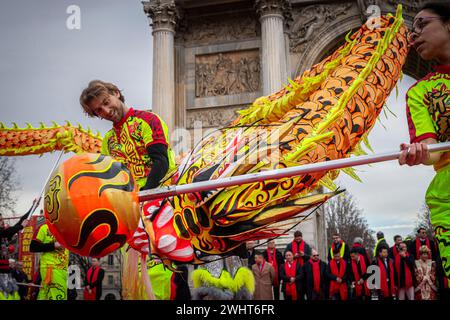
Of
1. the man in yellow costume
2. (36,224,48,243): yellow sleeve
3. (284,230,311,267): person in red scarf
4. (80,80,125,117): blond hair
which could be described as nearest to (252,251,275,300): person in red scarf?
(284,230,311,267): person in red scarf

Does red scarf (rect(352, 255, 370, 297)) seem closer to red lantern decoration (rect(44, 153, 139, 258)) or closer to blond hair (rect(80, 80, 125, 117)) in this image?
blond hair (rect(80, 80, 125, 117))

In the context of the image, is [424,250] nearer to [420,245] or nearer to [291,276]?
[420,245]

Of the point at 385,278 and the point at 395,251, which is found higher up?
the point at 395,251

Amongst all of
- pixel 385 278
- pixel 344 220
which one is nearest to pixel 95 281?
pixel 385 278

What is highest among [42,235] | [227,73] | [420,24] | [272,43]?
[272,43]

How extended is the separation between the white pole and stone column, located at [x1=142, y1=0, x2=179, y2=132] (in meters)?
15.0

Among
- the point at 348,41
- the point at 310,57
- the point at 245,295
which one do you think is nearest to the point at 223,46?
the point at 310,57

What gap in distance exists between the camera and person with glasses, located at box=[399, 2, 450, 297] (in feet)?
9.04

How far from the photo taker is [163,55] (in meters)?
17.9

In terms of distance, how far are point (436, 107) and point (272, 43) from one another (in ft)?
48.8

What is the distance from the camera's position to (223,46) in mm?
19047

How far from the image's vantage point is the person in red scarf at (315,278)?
35.1 ft

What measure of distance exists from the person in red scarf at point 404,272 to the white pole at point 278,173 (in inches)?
335

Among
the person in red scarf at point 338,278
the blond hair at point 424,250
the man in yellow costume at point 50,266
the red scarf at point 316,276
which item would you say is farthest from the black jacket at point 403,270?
the man in yellow costume at point 50,266
